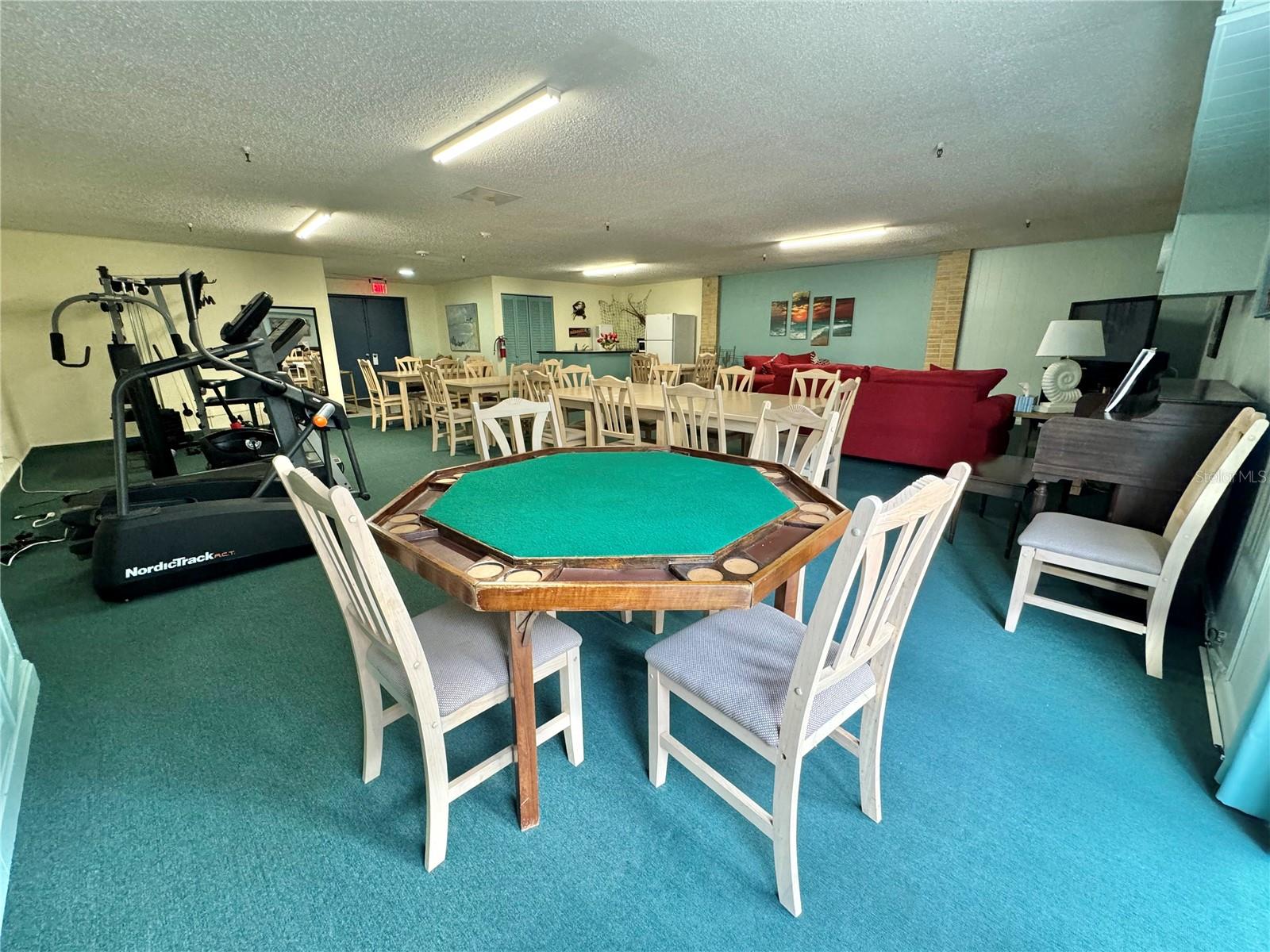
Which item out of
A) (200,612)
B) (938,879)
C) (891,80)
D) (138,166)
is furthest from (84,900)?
(138,166)

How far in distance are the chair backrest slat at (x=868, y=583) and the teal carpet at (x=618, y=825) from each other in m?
0.49

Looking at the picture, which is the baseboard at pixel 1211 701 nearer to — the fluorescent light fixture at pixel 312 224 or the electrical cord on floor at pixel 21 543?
the electrical cord on floor at pixel 21 543

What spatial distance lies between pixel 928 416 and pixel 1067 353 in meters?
1.13

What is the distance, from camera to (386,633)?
1.06m

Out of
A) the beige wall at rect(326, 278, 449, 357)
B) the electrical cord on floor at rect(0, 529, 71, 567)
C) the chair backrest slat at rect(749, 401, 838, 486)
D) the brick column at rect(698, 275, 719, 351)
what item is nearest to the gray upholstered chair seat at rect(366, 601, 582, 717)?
the chair backrest slat at rect(749, 401, 838, 486)

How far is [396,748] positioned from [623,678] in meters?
0.78

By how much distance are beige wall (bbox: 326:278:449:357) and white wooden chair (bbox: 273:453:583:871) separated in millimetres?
10463

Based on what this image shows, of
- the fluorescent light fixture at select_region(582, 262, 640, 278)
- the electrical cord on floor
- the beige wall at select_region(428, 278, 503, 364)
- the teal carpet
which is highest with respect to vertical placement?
the fluorescent light fixture at select_region(582, 262, 640, 278)

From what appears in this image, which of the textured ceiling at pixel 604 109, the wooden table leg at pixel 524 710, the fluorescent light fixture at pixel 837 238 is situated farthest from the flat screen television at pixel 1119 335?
the wooden table leg at pixel 524 710

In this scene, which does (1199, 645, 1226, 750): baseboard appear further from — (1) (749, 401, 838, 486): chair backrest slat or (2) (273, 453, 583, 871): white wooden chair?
(2) (273, 453, 583, 871): white wooden chair

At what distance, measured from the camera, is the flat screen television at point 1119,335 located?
4742mm

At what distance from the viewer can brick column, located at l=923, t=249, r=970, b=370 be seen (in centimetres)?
693

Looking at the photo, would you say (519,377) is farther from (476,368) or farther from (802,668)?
(802,668)

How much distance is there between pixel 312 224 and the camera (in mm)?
4969
